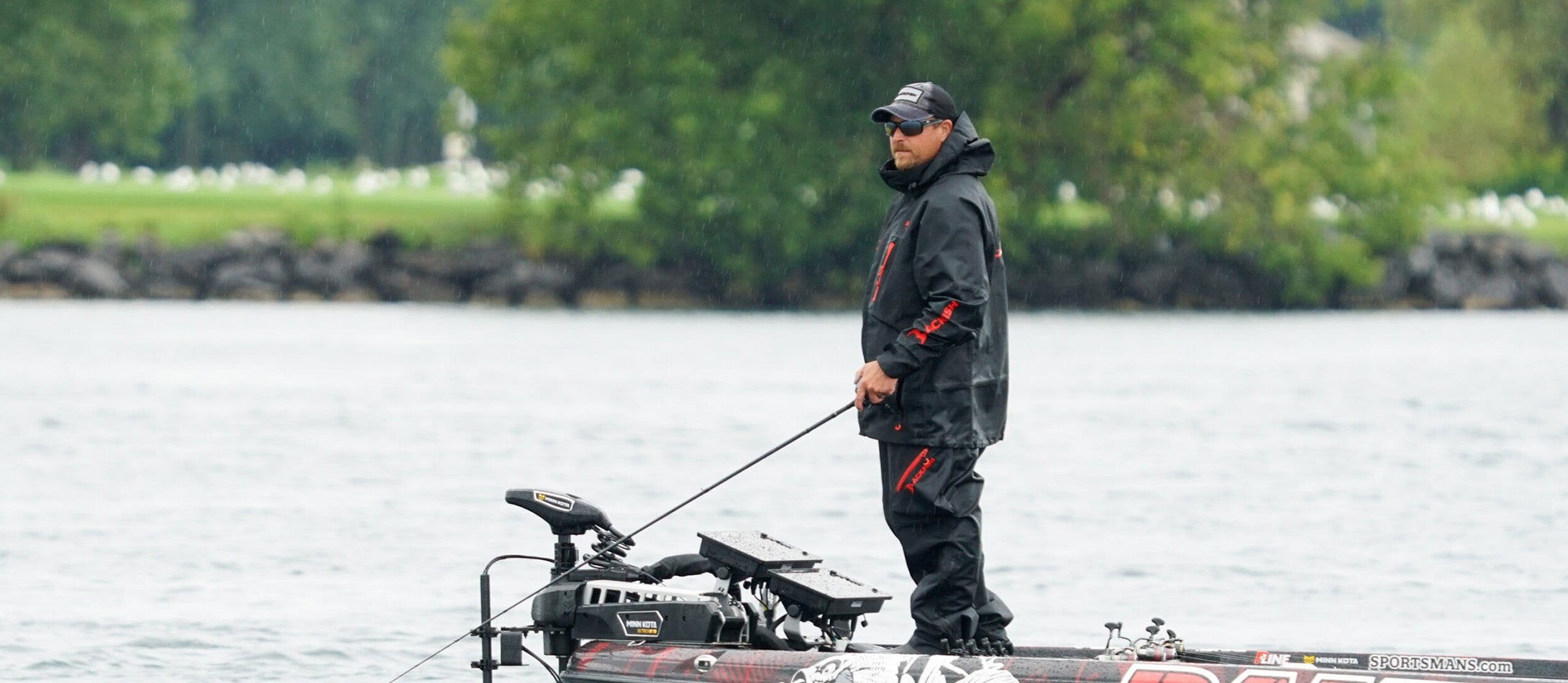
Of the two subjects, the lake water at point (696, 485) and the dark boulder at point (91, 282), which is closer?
the lake water at point (696, 485)

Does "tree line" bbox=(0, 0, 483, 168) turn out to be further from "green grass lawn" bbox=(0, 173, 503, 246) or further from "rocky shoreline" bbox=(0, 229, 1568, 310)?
"rocky shoreline" bbox=(0, 229, 1568, 310)

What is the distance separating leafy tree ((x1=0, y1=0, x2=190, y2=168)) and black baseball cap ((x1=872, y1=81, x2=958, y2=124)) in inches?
2357

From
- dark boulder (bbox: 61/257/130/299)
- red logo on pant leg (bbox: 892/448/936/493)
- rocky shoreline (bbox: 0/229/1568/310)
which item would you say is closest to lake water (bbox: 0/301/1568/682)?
red logo on pant leg (bbox: 892/448/936/493)

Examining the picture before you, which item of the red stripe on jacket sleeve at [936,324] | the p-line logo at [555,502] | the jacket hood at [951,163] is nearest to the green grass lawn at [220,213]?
the p-line logo at [555,502]

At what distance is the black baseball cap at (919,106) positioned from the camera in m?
8.00

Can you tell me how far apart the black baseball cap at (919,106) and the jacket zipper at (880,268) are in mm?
401

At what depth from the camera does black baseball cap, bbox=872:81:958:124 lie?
800 centimetres

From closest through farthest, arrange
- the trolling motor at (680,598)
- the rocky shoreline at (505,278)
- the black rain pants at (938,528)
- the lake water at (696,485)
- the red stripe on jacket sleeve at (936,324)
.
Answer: the red stripe on jacket sleeve at (936,324), the black rain pants at (938,528), the trolling motor at (680,598), the lake water at (696,485), the rocky shoreline at (505,278)

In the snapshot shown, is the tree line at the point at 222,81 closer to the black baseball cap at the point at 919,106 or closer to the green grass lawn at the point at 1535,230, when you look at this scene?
the green grass lawn at the point at 1535,230

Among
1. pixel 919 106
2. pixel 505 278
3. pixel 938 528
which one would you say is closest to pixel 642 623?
pixel 938 528

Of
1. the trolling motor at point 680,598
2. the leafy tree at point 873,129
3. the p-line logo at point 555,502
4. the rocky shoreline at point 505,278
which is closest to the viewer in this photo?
the trolling motor at point 680,598

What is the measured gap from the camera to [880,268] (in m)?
8.09

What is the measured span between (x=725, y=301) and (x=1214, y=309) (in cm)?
845

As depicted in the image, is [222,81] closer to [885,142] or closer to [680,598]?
[885,142]
